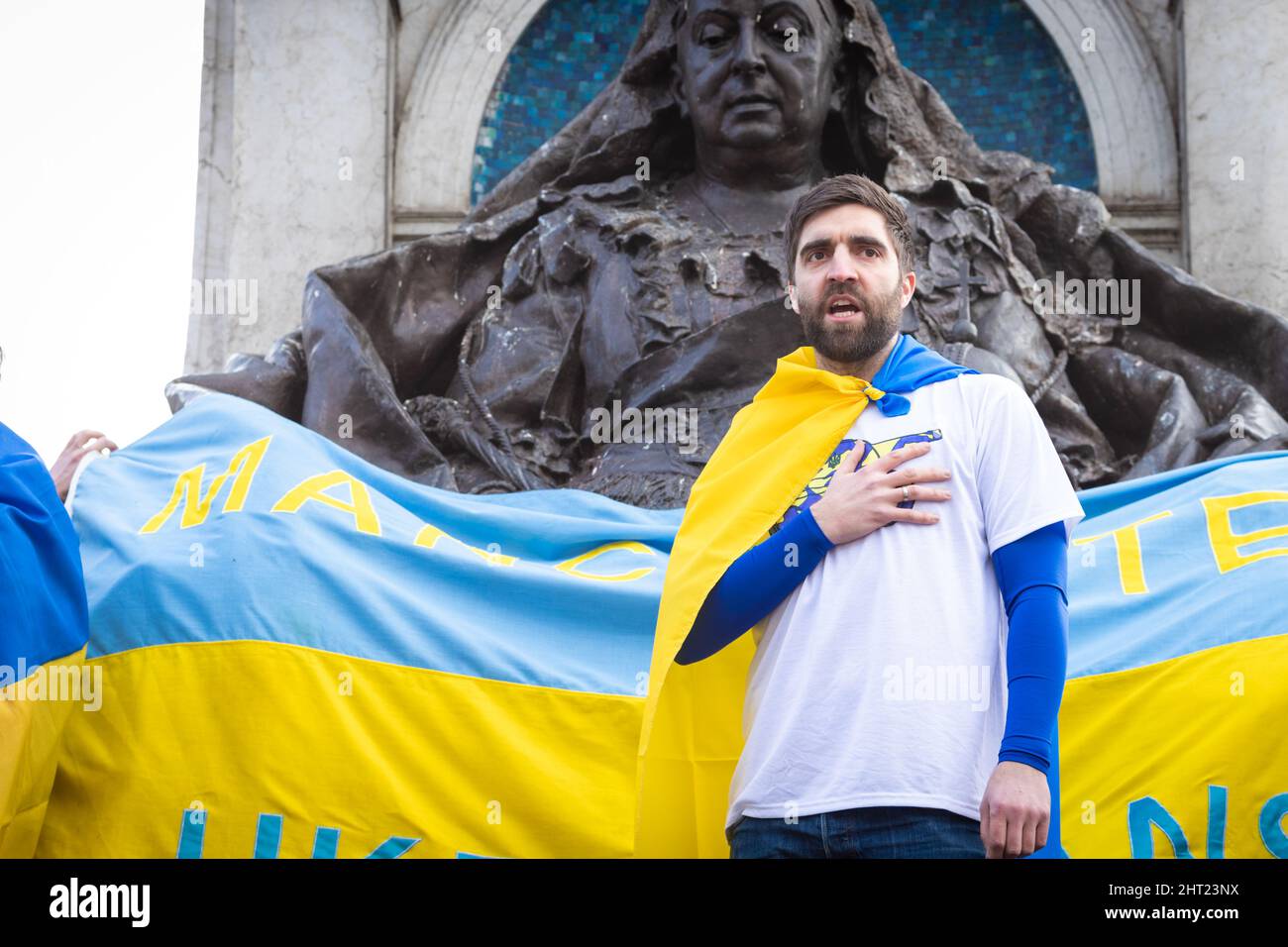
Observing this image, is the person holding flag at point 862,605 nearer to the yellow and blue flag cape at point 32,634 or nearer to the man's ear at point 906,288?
the man's ear at point 906,288

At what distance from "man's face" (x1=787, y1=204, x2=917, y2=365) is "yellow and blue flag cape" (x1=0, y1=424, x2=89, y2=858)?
5.98 ft

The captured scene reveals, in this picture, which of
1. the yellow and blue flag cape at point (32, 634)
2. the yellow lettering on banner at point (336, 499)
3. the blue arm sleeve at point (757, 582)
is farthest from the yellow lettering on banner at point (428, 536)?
the blue arm sleeve at point (757, 582)

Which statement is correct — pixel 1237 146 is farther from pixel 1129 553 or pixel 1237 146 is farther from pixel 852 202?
pixel 852 202

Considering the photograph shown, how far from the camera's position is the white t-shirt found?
10.1 feet

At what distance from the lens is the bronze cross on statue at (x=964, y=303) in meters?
7.25

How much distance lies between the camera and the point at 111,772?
4.49 metres

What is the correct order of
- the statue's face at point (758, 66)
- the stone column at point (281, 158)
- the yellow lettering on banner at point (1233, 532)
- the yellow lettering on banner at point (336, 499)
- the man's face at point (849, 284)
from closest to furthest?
the man's face at point (849, 284) < the yellow lettering on banner at point (1233, 532) < the yellow lettering on banner at point (336, 499) < the statue's face at point (758, 66) < the stone column at point (281, 158)

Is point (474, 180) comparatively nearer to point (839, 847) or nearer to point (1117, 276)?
point (1117, 276)

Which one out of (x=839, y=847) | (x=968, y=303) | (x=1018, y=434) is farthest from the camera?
(x=968, y=303)

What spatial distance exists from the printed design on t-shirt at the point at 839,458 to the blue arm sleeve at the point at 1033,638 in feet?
0.95

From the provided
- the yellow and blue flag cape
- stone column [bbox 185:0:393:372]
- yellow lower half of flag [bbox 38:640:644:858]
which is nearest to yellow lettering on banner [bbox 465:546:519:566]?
yellow lower half of flag [bbox 38:640:644:858]

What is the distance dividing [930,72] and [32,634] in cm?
735
